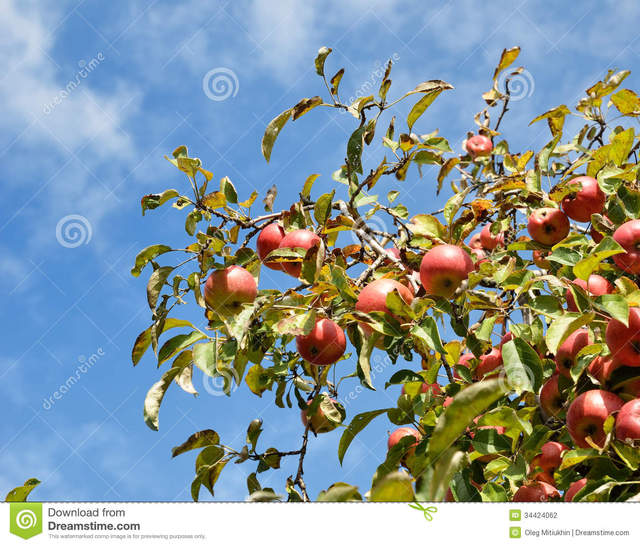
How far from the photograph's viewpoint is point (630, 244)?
2.12 m

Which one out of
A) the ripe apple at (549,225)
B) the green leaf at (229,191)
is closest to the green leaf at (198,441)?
the green leaf at (229,191)

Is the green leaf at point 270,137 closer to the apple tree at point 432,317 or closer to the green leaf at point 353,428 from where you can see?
the apple tree at point 432,317

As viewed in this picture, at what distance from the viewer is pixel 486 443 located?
1830 mm

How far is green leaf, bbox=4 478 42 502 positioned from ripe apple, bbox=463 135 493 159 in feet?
10.4

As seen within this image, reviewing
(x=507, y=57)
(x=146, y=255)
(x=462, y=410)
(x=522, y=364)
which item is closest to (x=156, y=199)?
(x=146, y=255)

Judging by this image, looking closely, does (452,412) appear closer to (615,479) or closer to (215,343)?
(615,479)

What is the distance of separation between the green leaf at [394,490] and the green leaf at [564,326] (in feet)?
3.47

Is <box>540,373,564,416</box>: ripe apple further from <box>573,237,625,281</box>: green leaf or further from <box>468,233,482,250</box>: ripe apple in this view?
<box>468,233,482,250</box>: ripe apple

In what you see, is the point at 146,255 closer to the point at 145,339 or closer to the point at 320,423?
the point at 145,339

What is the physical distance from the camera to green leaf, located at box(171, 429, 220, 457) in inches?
90.6

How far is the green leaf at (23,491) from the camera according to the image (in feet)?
6.51

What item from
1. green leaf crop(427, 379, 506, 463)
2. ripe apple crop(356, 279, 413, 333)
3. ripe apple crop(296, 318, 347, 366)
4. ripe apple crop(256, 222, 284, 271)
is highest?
ripe apple crop(256, 222, 284, 271)

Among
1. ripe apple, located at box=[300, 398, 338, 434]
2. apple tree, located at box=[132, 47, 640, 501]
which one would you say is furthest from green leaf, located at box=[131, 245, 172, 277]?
ripe apple, located at box=[300, 398, 338, 434]

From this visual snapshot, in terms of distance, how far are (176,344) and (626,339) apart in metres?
1.44
